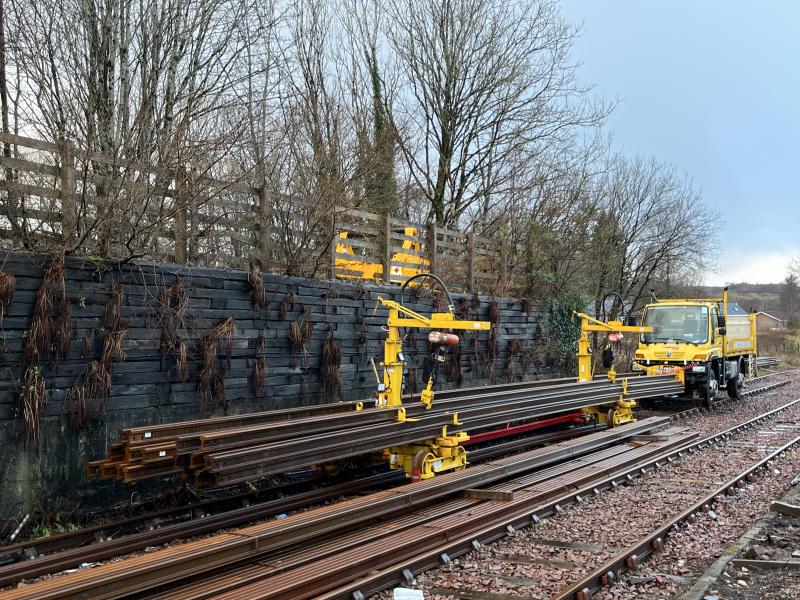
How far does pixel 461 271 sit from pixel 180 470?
1050cm

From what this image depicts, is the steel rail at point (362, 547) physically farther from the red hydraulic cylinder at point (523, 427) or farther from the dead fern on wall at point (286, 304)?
the dead fern on wall at point (286, 304)

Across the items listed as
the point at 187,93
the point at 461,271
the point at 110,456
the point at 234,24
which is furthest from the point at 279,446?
the point at 461,271

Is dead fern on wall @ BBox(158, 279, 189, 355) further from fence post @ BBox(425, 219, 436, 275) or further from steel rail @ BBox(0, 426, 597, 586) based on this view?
fence post @ BBox(425, 219, 436, 275)

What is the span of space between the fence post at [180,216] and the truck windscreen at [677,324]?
12541 mm

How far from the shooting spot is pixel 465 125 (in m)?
18.6

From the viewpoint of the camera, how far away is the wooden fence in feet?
24.6

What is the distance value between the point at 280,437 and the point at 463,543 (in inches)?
81.4

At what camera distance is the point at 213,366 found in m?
8.77

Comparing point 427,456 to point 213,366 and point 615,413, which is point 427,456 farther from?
point 615,413

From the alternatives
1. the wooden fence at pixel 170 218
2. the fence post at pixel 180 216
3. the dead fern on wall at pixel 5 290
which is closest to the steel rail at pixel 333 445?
the dead fern on wall at pixel 5 290

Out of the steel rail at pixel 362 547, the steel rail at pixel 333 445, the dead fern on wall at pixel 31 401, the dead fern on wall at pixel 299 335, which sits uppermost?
the dead fern on wall at pixel 299 335

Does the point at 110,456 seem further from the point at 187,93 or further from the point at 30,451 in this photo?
the point at 187,93

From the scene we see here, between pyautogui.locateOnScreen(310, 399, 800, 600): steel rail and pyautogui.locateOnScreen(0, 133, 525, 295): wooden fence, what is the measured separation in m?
4.52

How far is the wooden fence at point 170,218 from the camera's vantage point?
24.6ft
